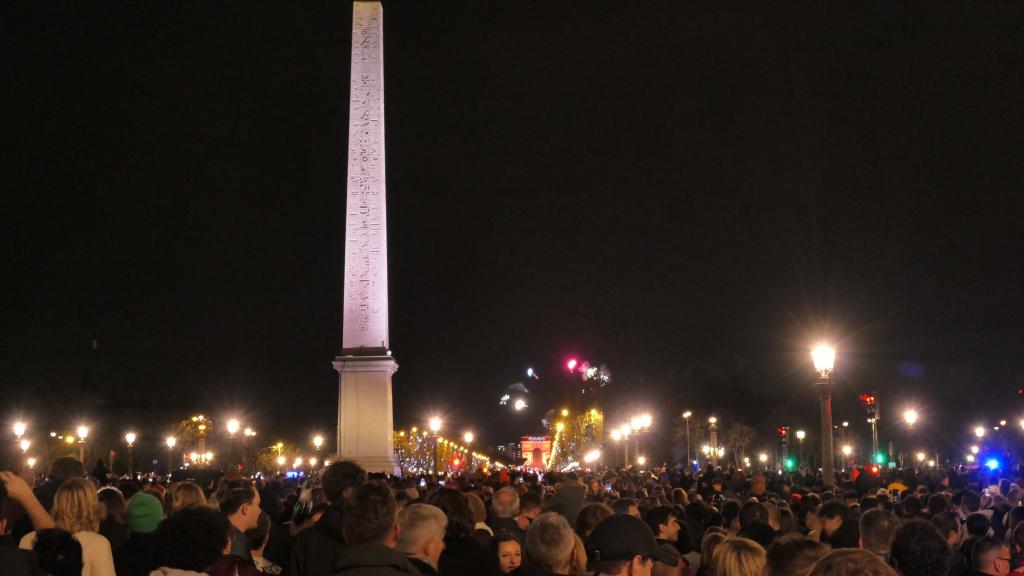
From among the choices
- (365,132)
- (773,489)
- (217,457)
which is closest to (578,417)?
(217,457)

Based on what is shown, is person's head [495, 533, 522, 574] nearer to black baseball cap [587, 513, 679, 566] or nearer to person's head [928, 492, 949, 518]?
black baseball cap [587, 513, 679, 566]

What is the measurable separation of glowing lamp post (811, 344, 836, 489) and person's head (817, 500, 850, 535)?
26.4 feet

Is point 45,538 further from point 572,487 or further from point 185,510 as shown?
point 572,487

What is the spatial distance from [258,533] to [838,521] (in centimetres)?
540

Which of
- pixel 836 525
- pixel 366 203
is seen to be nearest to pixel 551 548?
pixel 836 525

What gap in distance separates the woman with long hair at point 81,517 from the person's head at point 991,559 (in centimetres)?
567

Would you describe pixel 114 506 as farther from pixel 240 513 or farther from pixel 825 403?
pixel 825 403

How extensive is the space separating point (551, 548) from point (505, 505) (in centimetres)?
505

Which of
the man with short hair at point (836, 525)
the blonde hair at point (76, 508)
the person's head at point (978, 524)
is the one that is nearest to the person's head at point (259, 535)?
the blonde hair at point (76, 508)

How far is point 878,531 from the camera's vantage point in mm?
7543

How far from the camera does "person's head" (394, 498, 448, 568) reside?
20.4 ft

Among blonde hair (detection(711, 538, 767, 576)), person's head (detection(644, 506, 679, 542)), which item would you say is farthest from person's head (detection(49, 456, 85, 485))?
blonde hair (detection(711, 538, 767, 576))

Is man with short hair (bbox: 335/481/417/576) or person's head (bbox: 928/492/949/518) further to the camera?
person's head (bbox: 928/492/949/518)

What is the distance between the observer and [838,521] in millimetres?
10719
